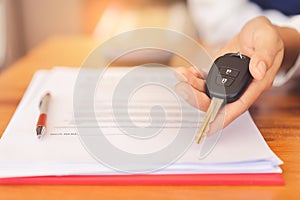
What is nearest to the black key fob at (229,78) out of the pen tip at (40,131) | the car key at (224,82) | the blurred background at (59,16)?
the car key at (224,82)

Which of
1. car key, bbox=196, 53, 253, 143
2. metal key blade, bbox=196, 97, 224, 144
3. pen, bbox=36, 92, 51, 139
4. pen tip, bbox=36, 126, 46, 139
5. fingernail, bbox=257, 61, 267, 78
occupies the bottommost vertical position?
pen tip, bbox=36, 126, 46, 139

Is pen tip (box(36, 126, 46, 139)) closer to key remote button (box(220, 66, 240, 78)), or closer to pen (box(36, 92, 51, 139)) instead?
pen (box(36, 92, 51, 139))

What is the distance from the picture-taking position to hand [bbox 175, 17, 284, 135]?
447 millimetres

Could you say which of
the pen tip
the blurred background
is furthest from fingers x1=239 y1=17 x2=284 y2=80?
the blurred background

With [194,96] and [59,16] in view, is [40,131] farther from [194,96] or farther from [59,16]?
[59,16]

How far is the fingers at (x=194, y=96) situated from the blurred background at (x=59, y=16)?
4.40 ft

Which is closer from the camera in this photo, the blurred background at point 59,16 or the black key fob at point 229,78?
the black key fob at point 229,78

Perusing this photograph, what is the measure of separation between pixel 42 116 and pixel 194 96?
180 mm

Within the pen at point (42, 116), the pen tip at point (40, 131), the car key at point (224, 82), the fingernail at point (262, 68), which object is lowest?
the pen tip at point (40, 131)

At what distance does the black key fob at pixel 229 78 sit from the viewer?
0.44m

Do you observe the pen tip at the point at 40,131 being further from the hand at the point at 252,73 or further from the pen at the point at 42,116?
the hand at the point at 252,73
